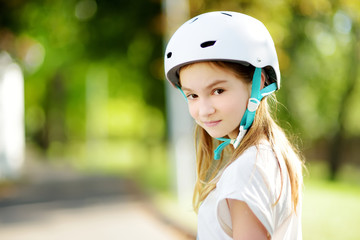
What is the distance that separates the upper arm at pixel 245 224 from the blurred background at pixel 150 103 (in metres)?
0.94

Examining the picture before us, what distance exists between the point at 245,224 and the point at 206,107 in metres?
0.50

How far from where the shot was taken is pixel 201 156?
229cm

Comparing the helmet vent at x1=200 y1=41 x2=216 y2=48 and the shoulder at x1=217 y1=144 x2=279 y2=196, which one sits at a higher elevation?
the helmet vent at x1=200 y1=41 x2=216 y2=48

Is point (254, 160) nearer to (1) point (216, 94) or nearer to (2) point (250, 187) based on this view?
(2) point (250, 187)

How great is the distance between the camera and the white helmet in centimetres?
187

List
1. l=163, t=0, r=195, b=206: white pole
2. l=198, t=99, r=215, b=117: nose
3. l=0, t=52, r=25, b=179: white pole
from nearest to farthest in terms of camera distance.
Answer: l=198, t=99, r=215, b=117: nose, l=163, t=0, r=195, b=206: white pole, l=0, t=52, r=25, b=179: white pole

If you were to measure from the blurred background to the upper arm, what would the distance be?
0.94m

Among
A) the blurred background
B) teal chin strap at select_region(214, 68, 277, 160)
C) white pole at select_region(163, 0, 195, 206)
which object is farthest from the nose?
white pole at select_region(163, 0, 195, 206)

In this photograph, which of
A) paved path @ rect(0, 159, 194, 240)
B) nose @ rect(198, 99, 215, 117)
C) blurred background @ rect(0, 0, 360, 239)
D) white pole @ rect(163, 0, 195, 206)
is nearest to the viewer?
nose @ rect(198, 99, 215, 117)

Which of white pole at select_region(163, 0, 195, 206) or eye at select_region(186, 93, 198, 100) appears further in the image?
white pole at select_region(163, 0, 195, 206)

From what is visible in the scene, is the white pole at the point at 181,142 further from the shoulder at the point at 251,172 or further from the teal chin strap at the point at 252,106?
the shoulder at the point at 251,172

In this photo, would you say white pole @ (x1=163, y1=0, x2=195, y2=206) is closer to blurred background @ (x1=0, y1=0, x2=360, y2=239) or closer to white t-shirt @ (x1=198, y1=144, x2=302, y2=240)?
blurred background @ (x1=0, y1=0, x2=360, y2=239)

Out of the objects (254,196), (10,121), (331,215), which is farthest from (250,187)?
(10,121)

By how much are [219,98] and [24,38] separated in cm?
1114
